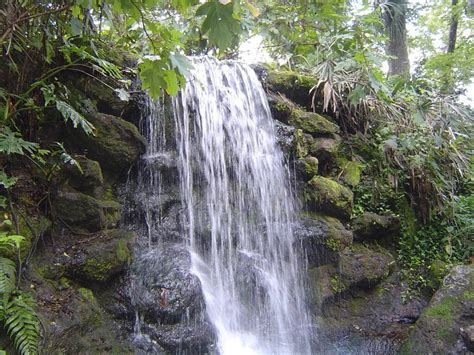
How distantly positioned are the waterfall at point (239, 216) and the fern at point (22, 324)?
5.40 feet

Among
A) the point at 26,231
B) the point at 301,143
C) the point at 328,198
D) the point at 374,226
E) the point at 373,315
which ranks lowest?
the point at 373,315

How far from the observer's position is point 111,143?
430cm

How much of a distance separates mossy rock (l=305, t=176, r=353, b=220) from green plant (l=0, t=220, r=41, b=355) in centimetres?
369

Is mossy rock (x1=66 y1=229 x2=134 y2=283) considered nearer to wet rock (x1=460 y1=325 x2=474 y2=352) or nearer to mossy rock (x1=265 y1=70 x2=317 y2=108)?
wet rock (x1=460 y1=325 x2=474 y2=352)

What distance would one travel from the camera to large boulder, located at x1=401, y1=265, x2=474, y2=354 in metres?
3.70

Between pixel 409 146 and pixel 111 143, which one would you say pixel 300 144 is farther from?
pixel 111 143

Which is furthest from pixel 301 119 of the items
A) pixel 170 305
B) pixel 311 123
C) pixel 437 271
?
pixel 170 305

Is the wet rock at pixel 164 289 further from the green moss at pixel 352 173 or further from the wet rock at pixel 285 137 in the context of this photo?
the green moss at pixel 352 173

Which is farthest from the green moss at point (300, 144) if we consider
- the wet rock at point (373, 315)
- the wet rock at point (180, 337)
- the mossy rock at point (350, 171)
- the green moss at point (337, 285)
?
the wet rock at point (180, 337)

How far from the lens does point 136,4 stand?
6.32 ft

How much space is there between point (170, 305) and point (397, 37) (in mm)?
8401

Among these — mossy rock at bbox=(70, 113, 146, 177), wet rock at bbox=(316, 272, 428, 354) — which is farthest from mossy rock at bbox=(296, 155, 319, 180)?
mossy rock at bbox=(70, 113, 146, 177)

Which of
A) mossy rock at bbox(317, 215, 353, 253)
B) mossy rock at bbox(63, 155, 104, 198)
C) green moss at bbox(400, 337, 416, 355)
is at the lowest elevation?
green moss at bbox(400, 337, 416, 355)

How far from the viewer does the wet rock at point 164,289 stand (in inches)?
139
